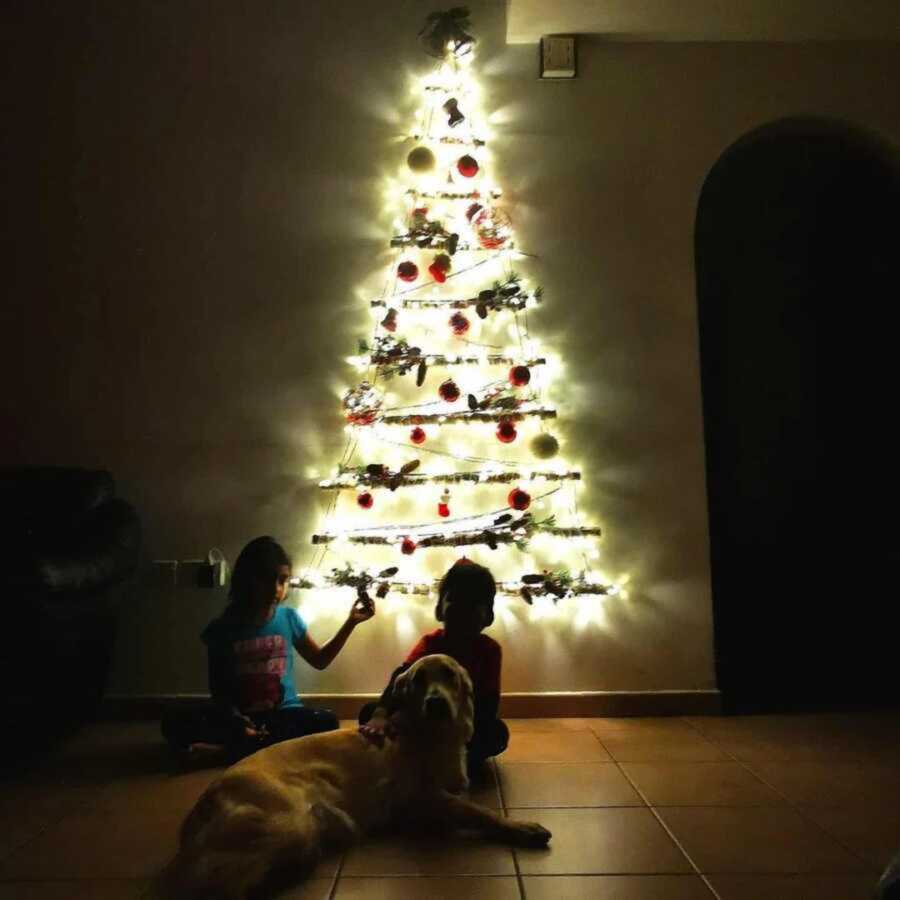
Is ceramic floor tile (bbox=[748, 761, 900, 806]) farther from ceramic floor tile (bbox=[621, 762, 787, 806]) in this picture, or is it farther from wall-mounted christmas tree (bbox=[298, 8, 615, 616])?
wall-mounted christmas tree (bbox=[298, 8, 615, 616])

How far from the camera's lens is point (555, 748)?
2729 millimetres

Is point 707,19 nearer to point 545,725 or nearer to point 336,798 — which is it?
point 545,725

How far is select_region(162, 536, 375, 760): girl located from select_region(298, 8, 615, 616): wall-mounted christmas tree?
0.29 metres

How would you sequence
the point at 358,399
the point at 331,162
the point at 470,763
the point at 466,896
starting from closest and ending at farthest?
the point at 466,896 → the point at 470,763 → the point at 358,399 → the point at 331,162

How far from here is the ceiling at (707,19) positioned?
3213mm

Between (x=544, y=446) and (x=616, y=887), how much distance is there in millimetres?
1705

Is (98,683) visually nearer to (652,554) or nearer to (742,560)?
(652,554)

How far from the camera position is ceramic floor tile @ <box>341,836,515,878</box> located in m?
1.78

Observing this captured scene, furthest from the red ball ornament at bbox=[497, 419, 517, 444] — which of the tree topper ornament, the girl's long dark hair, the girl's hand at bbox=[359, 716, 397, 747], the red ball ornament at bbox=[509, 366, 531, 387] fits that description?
the girl's hand at bbox=[359, 716, 397, 747]

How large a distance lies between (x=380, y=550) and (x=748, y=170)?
2.14 metres

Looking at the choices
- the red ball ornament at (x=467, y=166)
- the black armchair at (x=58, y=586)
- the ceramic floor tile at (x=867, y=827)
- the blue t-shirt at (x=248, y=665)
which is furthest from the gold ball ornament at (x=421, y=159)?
the ceramic floor tile at (x=867, y=827)

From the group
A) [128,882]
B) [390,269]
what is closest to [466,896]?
[128,882]

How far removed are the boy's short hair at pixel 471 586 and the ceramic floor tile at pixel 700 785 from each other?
63 cm

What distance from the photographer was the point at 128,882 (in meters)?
1.75
